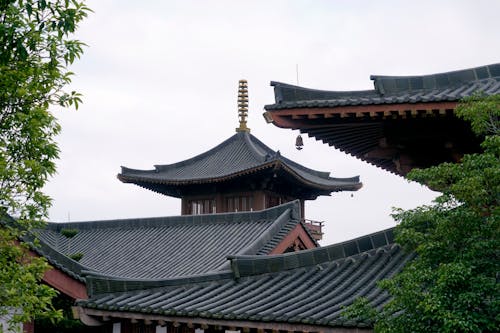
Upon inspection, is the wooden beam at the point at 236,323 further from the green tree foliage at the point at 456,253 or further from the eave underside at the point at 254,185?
the eave underside at the point at 254,185

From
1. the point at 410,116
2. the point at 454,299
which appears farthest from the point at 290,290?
the point at 454,299

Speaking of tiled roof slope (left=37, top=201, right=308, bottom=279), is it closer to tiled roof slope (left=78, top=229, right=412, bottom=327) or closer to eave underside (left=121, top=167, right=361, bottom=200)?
eave underside (left=121, top=167, right=361, bottom=200)

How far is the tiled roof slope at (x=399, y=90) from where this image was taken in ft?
30.4

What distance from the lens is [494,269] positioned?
6719 millimetres

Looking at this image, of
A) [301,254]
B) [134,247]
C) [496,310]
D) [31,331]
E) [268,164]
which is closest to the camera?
[496,310]

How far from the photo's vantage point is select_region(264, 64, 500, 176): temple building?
9.16m

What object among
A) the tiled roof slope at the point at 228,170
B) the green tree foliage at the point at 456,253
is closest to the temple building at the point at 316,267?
the green tree foliage at the point at 456,253

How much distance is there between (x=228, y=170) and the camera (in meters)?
34.5

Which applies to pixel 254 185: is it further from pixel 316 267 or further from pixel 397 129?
pixel 397 129

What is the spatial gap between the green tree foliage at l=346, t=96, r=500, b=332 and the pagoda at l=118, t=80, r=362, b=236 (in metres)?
23.7

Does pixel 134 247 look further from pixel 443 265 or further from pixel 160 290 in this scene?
pixel 443 265

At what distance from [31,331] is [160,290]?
5113mm

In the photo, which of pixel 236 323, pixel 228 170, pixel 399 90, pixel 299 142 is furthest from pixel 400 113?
pixel 228 170

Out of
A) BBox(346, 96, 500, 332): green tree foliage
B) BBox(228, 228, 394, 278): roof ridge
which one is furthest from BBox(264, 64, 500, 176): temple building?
BBox(346, 96, 500, 332): green tree foliage
